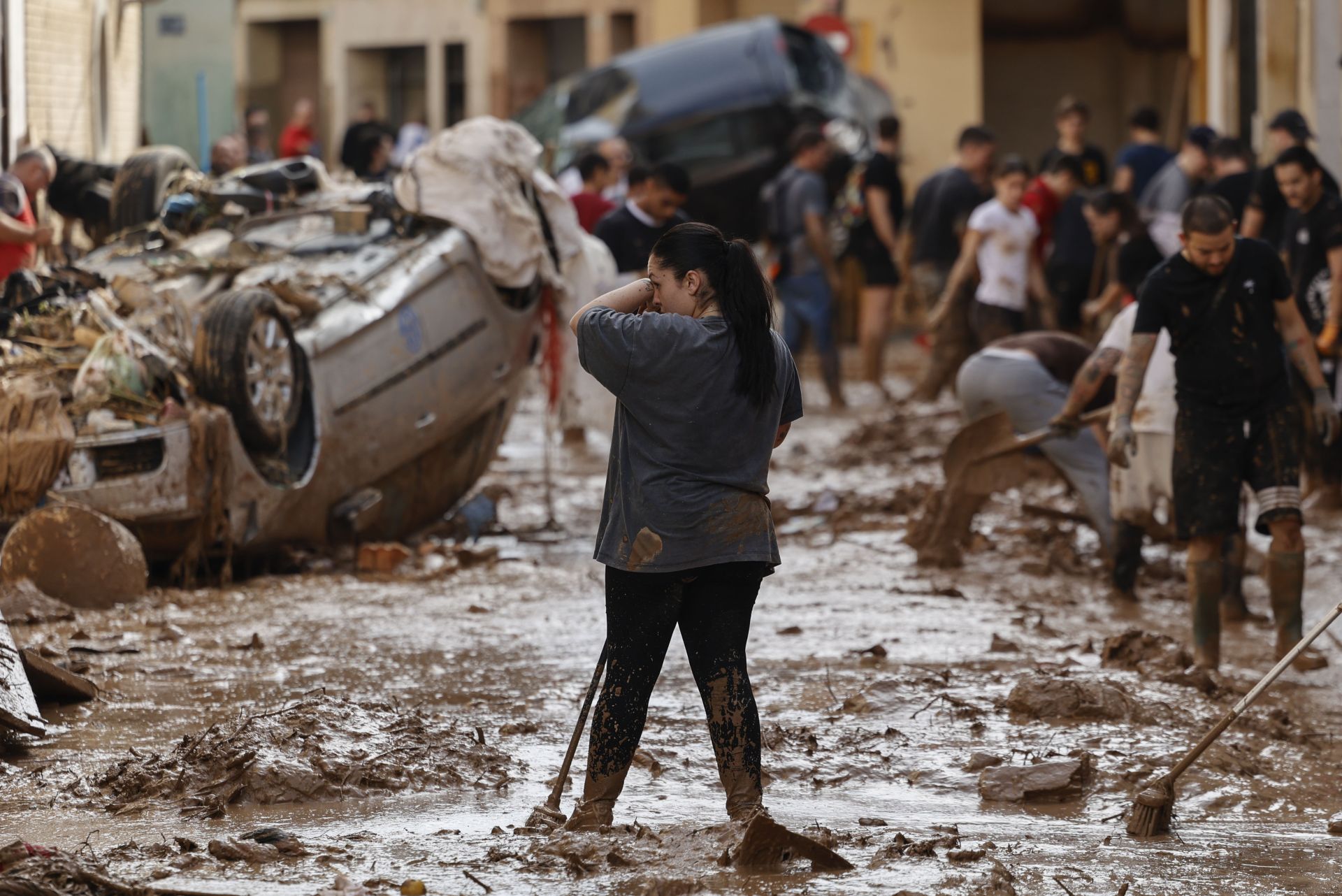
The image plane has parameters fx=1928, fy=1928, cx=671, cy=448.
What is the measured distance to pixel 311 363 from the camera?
8.85 m

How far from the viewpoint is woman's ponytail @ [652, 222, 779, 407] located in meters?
4.77

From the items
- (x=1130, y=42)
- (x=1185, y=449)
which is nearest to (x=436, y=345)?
(x=1185, y=449)

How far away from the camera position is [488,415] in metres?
10.7

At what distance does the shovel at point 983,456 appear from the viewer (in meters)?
9.11

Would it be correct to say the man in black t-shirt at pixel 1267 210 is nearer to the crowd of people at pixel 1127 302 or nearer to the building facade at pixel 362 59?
the crowd of people at pixel 1127 302

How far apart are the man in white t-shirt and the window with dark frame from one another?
2783 centimetres

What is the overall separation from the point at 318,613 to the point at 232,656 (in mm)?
956

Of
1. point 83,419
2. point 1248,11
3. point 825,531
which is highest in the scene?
point 1248,11

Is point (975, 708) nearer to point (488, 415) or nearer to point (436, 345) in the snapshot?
point (436, 345)

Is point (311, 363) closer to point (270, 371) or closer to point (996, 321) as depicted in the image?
point (270, 371)

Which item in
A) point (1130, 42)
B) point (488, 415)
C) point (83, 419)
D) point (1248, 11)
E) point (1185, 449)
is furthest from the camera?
point (1130, 42)

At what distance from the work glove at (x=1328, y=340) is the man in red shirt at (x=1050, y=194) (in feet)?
13.0

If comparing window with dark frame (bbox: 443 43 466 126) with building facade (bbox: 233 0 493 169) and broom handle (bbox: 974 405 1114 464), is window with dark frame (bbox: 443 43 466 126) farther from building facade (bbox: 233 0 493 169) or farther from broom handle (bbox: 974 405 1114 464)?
broom handle (bbox: 974 405 1114 464)

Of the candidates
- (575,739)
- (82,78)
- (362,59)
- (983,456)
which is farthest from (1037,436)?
(362,59)
